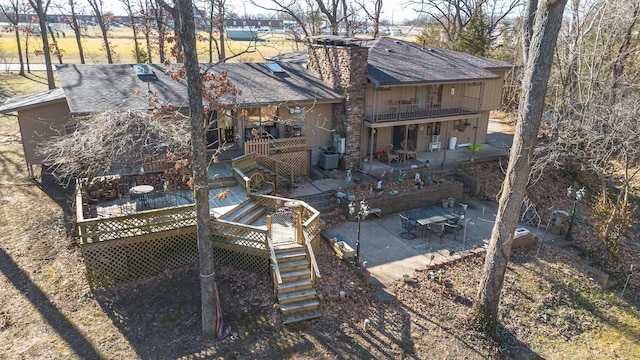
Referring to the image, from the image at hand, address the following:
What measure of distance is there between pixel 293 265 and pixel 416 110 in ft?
41.8

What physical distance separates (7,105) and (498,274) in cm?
1972

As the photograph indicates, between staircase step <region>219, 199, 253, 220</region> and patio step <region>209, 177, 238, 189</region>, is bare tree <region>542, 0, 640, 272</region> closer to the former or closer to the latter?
staircase step <region>219, 199, 253, 220</region>

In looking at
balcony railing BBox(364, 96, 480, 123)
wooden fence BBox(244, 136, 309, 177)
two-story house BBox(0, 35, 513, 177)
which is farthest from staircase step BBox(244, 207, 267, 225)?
balcony railing BBox(364, 96, 480, 123)

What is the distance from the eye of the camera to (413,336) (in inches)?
414

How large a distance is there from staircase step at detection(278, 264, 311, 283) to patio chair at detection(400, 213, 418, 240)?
5180 millimetres

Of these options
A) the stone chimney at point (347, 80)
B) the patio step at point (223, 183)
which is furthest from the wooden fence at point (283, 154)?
the stone chimney at point (347, 80)

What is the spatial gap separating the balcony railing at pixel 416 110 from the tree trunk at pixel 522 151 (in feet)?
31.3

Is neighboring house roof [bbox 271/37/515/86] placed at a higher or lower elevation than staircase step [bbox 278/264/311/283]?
higher

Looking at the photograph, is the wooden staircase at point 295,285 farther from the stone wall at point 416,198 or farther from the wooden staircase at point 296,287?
the stone wall at point 416,198

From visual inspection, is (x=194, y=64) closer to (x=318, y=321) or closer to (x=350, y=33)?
(x=318, y=321)

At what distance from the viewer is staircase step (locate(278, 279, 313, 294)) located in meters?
11.1

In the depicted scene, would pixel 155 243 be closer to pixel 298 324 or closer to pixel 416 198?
pixel 298 324

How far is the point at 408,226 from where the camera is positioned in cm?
1534

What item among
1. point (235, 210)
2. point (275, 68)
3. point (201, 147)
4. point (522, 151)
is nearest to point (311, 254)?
point (235, 210)
